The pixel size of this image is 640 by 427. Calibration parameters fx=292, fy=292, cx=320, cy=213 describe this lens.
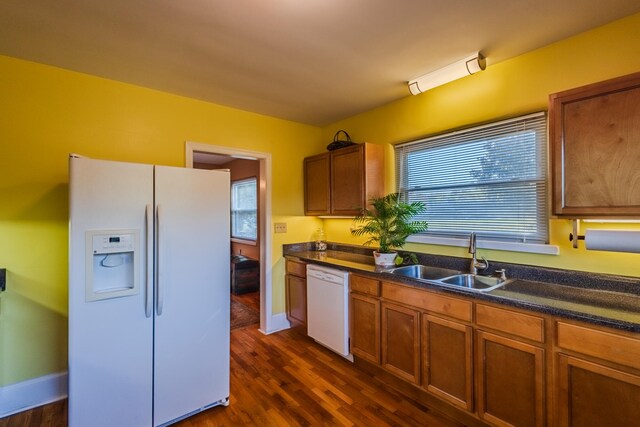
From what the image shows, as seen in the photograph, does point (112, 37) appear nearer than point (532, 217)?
Yes

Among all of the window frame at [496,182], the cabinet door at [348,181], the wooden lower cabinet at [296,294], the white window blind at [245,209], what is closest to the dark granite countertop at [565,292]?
the window frame at [496,182]

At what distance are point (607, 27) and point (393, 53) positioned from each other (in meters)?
1.26

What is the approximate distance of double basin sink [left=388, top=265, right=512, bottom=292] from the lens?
Result: 2156mm

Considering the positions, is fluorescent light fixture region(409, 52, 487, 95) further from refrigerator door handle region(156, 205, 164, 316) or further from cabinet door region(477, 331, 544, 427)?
refrigerator door handle region(156, 205, 164, 316)

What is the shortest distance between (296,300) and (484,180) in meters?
2.25

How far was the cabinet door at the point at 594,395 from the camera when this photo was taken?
1.33m

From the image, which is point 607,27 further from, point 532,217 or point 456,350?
point 456,350

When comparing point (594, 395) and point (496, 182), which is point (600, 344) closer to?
point (594, 395)

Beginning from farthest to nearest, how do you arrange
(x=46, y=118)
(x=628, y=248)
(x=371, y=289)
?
(x=371, y=289) < (x=46, y=118) < (x=628, y=248)

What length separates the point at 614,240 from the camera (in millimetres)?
1545

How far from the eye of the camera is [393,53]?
2105 mm

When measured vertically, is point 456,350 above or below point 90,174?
below

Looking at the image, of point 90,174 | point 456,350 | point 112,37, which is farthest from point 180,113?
point 456,350

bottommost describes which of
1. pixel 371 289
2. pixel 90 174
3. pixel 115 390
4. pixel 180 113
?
pixel 115 390
